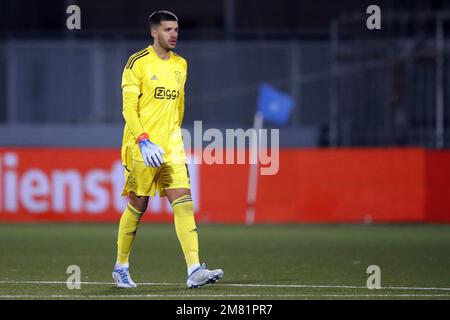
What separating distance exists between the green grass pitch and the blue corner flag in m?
3.61

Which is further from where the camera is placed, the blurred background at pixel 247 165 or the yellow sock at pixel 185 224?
the blurred background at pixel 247 165

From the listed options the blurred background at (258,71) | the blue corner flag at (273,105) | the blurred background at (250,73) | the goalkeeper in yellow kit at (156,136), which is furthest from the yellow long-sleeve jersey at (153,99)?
the blurred background at (250,73)

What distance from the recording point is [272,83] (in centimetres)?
2778

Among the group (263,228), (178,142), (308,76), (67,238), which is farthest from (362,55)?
(178,142)

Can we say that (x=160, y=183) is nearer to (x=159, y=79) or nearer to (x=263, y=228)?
(x=159, y=79)

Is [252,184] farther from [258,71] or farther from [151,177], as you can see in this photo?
[151,177]

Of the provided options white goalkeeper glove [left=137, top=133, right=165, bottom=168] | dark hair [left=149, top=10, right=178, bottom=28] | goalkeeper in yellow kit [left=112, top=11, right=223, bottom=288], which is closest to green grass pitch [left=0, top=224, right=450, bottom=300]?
goalkeeper in yellow kit [left=112, top=11, right=223, bottom=288]

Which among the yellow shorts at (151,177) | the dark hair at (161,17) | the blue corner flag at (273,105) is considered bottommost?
the yellow shorts at (151,177)

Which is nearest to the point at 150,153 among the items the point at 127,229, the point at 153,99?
the point at 153,99

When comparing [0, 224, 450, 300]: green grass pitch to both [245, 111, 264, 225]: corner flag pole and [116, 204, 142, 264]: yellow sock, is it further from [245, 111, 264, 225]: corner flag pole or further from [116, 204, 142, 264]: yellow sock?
[245, 111, 264, 225]: corner flag pole

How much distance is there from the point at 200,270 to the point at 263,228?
35.8ft

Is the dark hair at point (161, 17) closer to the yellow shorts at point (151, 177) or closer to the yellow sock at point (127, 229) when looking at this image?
the yellow shorts at point (151, 177)

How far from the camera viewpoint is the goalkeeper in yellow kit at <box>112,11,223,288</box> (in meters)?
11.0

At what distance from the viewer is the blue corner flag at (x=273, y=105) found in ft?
82.3
